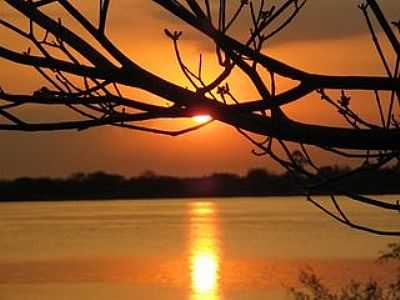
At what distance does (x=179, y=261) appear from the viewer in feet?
189

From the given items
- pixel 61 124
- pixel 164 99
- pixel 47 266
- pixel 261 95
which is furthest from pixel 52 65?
pixel 47 266

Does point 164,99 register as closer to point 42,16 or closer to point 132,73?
point 132,73

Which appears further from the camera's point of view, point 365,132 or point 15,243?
point 15,243

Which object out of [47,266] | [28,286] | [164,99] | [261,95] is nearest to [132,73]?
[164,99]

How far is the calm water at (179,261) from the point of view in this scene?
4172 cm

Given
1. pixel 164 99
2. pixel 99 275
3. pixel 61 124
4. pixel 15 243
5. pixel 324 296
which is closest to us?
pixel 61 124

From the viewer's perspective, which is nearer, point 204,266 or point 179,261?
point 204,266

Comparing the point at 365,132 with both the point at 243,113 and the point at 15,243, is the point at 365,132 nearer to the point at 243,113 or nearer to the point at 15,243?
the point at 243,113

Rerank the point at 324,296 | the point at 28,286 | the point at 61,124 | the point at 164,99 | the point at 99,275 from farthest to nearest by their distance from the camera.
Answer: the point at 99,275 < the point at 28,286 < the point at 324,296 < the point at 164,99 < the point at 61,124

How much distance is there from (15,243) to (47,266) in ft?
71.8

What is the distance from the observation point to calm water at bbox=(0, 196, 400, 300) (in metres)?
41.7

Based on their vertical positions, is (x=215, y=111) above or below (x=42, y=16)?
below

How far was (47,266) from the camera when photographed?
55.1m

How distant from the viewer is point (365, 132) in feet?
8.93
